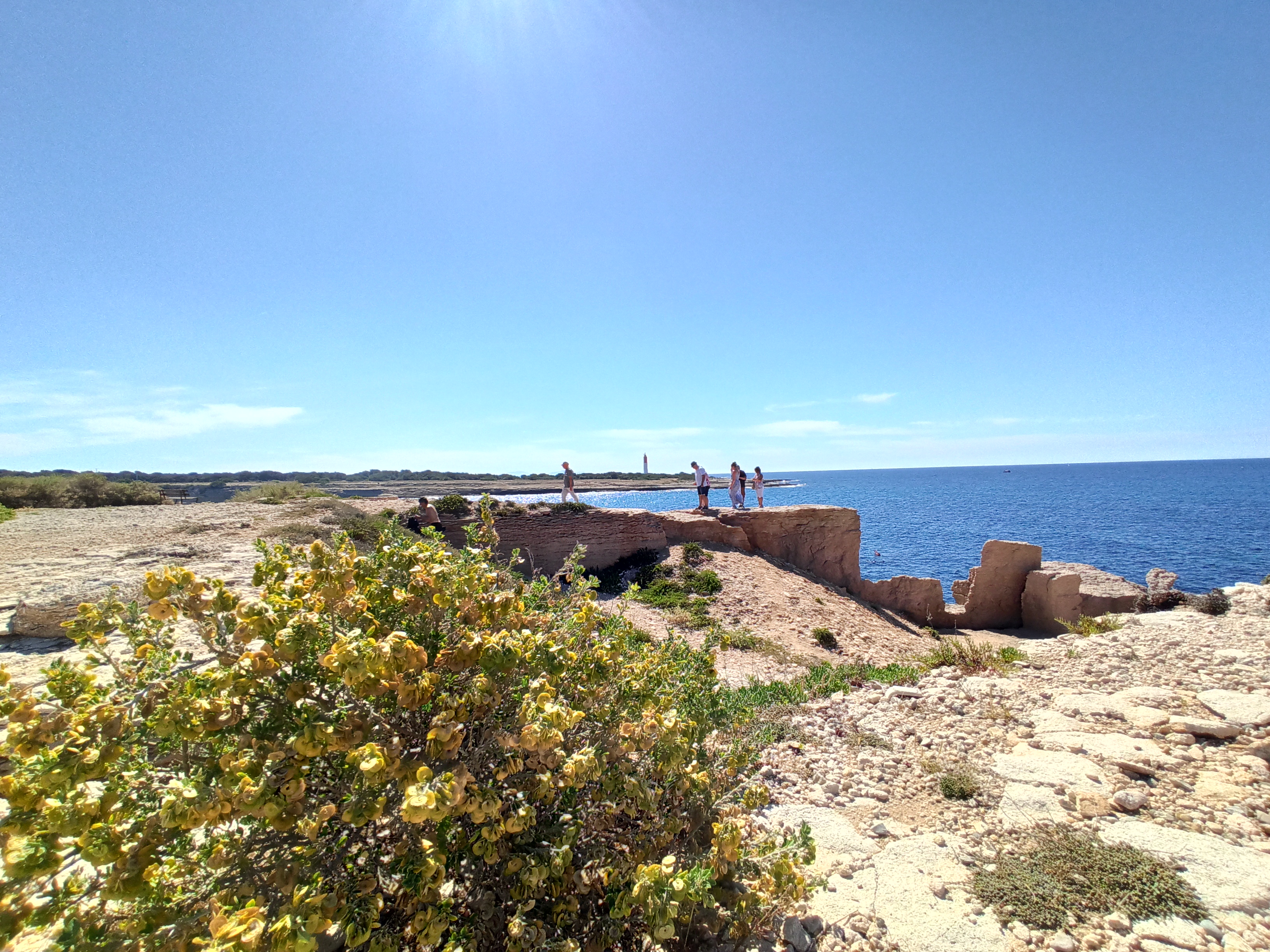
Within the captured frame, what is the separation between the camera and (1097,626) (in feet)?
30.2

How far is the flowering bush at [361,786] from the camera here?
1.56 metres

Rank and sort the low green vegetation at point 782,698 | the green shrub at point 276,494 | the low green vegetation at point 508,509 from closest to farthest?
the low green vegetation at point 782,698 < the low green vegetation at point 508,509 < the green shrub at point 276,494

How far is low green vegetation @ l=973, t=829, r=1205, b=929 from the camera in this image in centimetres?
279

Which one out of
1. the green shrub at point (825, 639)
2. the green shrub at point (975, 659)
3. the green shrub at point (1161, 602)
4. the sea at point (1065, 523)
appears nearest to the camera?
the green shrub at point (975, 659)

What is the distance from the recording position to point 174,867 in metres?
1.74

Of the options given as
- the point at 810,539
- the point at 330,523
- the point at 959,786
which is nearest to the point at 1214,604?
the point at 810,539

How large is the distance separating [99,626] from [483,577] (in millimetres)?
1351

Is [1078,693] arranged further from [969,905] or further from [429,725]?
[429,725]

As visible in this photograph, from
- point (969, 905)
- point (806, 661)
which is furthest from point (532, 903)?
point (806, 661)

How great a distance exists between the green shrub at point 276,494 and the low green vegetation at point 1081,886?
23.4 metres

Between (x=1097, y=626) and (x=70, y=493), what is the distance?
110 feet

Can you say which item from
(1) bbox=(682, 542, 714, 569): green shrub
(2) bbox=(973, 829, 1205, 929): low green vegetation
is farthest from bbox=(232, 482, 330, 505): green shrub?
(2) bbox=(973, 829, 1205, 929): low green vegetation

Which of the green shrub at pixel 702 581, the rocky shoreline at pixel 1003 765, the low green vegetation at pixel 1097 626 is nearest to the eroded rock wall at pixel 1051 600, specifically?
the rocky shoreline at pixel 1003 765

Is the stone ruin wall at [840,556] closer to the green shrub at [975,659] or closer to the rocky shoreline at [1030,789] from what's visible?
the green shrub at [975,659]
